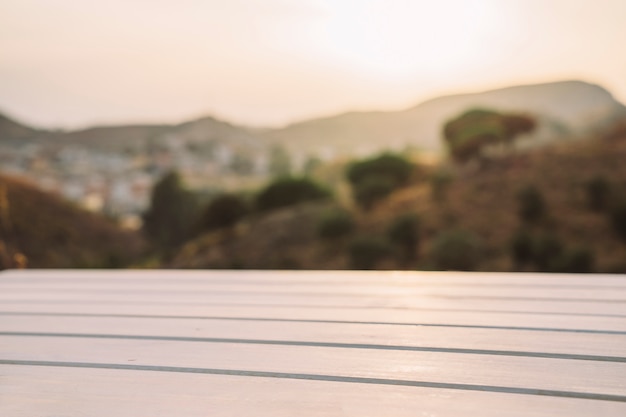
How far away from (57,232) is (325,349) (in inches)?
408

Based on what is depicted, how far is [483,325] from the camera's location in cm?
126

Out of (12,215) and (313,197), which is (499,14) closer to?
(313,197)

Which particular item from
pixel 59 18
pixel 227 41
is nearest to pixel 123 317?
pixel 59 18

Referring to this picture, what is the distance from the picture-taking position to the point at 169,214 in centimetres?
1151

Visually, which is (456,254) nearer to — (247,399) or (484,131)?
(484,131)

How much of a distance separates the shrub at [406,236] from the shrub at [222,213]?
2.98 m

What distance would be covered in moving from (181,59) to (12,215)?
3.37m

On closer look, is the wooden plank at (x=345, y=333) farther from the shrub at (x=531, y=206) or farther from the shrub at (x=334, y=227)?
the shrub at (x=531, y=206)

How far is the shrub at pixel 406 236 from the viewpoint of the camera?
852 cm

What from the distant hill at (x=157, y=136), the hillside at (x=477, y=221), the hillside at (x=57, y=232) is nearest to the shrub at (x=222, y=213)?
the hillside at (x=477, y=221)

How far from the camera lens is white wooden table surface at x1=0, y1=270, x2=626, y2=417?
88 centimetres

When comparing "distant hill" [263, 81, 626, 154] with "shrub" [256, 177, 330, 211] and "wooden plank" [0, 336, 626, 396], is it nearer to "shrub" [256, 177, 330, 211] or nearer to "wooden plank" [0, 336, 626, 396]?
"shrub" [256, 177, 330, 211]

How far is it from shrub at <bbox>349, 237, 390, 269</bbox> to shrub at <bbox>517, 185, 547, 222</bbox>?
2.23 m

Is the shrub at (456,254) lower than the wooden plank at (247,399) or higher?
lower
